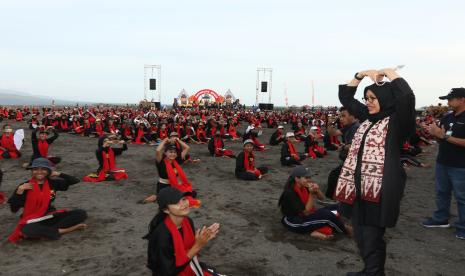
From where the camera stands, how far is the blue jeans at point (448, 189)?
15.6 feet

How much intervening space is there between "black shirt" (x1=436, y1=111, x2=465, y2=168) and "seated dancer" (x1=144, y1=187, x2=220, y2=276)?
358cm

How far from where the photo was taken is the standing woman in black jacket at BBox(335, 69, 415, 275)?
260 centimetres

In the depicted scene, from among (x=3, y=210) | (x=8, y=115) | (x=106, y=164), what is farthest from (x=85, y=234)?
(x=8, y=115)

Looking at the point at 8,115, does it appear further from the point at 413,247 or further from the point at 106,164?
the point at 413,247

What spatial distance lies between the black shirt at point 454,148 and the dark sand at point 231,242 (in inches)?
43.5

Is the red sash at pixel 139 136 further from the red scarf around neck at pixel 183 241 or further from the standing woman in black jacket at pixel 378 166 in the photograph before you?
the standing woman in black jacket at pixel 378 166

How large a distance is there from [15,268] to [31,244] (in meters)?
0.73

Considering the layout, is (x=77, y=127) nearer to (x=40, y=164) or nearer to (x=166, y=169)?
(x=166, y=169)

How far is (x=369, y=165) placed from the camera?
270 centimetres

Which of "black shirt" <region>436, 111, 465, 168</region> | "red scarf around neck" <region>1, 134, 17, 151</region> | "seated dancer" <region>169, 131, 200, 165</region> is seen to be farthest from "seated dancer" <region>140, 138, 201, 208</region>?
"red scarf around neck" <region>1, 134, 17, 151</region>

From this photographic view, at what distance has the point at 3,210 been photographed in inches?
242

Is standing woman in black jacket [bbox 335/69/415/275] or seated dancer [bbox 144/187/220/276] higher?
standing woman in black jacket [bbox 335/69/415/275]

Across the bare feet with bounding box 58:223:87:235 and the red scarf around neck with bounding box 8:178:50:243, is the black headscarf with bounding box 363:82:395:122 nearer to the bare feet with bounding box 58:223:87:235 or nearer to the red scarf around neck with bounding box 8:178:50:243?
the red scarf around neck with bounding box 8:178:50:243

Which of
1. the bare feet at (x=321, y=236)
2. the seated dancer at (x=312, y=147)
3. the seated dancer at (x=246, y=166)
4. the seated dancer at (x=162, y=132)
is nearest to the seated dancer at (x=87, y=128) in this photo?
the seated dancer at (x=162, y=132)
